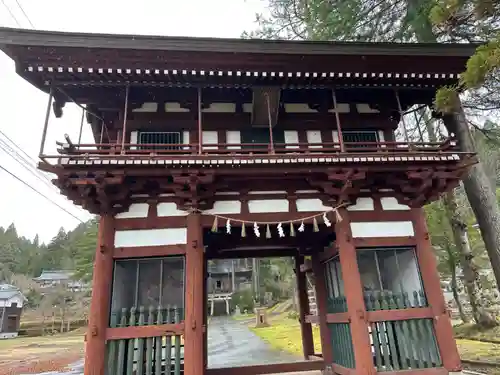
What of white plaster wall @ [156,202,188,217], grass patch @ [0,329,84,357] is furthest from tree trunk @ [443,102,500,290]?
grass patch @ [0,329,84,357]

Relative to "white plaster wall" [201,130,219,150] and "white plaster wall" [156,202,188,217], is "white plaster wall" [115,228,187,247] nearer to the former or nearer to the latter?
"white plaster wall" [156,202,188,217]

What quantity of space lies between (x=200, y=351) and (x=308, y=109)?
5.80 meters

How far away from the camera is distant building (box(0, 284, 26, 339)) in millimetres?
36344

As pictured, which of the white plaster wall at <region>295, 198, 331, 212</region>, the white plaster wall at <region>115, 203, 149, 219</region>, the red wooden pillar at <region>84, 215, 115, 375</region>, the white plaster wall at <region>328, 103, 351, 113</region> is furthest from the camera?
the white plaster wall at <region>328, 103, 351, 113</region>

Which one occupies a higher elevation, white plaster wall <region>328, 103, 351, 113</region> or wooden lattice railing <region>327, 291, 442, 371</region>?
white plaster wall <region>328, 103, 351, 113</region>

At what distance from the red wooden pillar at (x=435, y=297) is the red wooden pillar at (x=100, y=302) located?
6171mm

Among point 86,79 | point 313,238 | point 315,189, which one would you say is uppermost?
point 86,79

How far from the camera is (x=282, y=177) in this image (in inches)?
279

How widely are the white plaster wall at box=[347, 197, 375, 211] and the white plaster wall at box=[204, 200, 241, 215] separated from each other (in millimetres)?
2359

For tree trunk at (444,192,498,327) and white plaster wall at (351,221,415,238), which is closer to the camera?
white plaster wall at (351,221,415,238)

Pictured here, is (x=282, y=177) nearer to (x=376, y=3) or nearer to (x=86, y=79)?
(x=86, y=79)

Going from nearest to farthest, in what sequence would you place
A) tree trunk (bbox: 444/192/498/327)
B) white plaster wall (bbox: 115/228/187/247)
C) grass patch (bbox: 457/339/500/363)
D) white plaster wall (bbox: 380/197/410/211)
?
white plaster wall (bbox: 115/228/187/247) → white plaster wall (bbox: 380/197/410/211) → grass patch (bbox: 457/339/500/363) → tree trunk (bbox: 444/192/498/327)

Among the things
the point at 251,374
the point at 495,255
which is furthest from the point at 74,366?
the point at 495,255

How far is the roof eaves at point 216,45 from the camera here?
242 inches
